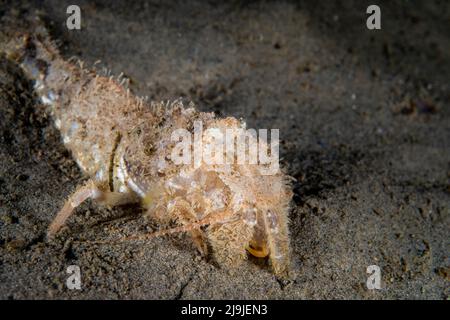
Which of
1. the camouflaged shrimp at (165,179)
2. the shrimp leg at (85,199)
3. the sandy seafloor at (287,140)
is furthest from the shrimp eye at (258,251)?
the shrimp leg at (85,199)

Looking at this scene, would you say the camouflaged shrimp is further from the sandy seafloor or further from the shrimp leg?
the sandy seafloor

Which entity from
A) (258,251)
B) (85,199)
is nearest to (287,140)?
(258,251)

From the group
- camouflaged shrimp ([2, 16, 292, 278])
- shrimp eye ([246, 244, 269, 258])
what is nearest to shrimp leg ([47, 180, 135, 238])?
camouflaged shrimp ([2, 16, 292, 278])

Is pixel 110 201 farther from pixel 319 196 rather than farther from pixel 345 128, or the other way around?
pixel 345 128

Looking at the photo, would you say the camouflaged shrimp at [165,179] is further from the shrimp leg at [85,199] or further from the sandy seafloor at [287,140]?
the sandy seafloor at [287,140]

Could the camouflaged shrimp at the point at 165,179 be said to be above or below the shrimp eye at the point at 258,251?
above

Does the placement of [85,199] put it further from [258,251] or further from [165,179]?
[258,251]
